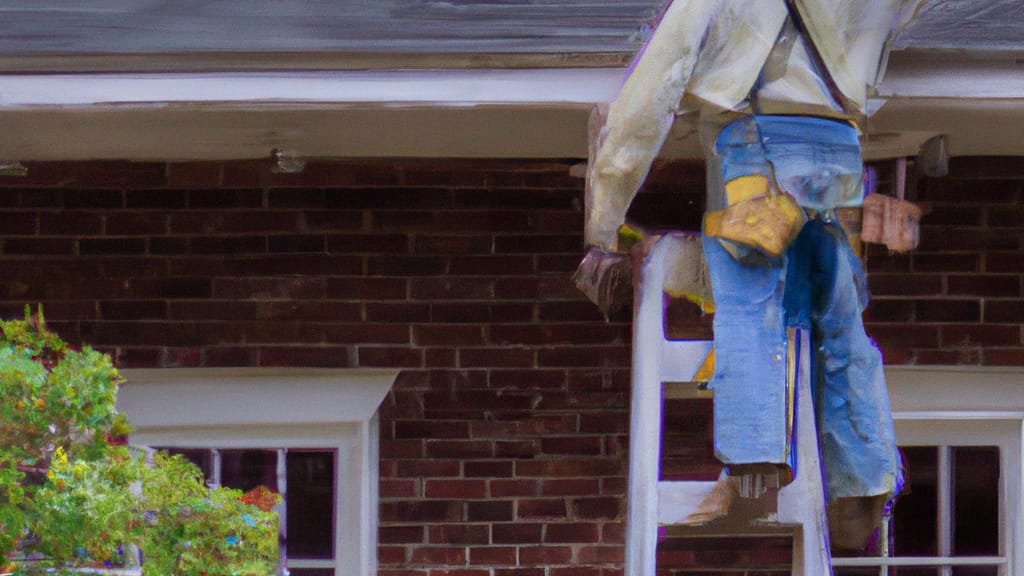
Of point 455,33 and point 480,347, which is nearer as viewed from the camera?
point 455,33

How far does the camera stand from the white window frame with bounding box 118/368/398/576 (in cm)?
468

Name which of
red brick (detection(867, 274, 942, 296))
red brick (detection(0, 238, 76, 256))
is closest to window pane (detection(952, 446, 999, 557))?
red brick (detection(867, 274, 942, 296))

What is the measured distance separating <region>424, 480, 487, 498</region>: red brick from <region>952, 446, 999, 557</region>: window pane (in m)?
1.61

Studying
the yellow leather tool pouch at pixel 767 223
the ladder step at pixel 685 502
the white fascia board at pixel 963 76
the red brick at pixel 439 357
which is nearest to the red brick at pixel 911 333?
the white fascia board at pixel 963 76

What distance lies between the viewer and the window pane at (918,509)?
4938mm

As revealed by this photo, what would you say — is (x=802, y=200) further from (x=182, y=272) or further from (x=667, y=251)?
(x=182, y=272)

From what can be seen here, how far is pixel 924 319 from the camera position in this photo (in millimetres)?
4789

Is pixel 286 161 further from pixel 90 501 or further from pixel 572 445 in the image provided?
pixel 90 501

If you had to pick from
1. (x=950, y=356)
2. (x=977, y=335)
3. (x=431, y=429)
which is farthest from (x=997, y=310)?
(x=431, y=429)

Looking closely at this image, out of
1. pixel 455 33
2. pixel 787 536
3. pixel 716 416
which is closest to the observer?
pixel 716 416

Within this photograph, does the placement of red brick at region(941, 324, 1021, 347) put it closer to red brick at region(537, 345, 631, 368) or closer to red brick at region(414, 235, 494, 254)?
red brick at region(537, 345, 631, 368)

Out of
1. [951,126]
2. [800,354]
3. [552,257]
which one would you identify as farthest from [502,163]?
[800,354]

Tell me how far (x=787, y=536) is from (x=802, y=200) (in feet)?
6.23

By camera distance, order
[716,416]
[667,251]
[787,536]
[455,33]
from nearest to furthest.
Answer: [716,416], [667,251], [455,33], [787,536]
